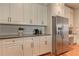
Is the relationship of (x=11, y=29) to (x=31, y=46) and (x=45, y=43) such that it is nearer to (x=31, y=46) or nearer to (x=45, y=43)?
(x=31, y=46)

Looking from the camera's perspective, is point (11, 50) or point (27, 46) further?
point (27, 46)

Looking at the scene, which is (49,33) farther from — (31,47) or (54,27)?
(31,47)

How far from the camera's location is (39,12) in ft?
12.1

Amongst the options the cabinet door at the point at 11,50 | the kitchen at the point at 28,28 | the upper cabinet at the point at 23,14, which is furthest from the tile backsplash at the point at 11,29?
the cabinet door at the point at 11,50

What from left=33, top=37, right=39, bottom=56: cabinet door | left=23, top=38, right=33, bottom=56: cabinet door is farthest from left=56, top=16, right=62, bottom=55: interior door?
left=23, top=38, right=33, bottom=56: cabinet door

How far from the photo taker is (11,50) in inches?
102

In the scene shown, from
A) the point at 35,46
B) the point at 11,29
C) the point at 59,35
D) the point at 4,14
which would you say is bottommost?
the point at 35,46

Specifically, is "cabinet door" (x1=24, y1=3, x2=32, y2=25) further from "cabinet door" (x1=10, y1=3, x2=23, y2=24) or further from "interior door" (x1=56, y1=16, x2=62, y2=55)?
"interior door" (x1=56, y1=16, x2=62, y2=55)

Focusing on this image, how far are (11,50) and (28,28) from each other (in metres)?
1.26

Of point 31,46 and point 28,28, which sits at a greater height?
point 28,28

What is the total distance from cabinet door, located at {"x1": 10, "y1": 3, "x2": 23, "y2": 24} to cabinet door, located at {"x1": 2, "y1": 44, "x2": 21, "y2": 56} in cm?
70

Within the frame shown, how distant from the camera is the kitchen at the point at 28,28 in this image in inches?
102

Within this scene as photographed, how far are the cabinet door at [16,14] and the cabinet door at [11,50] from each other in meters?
0.70

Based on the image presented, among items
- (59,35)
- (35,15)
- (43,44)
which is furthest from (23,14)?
(59,35)
